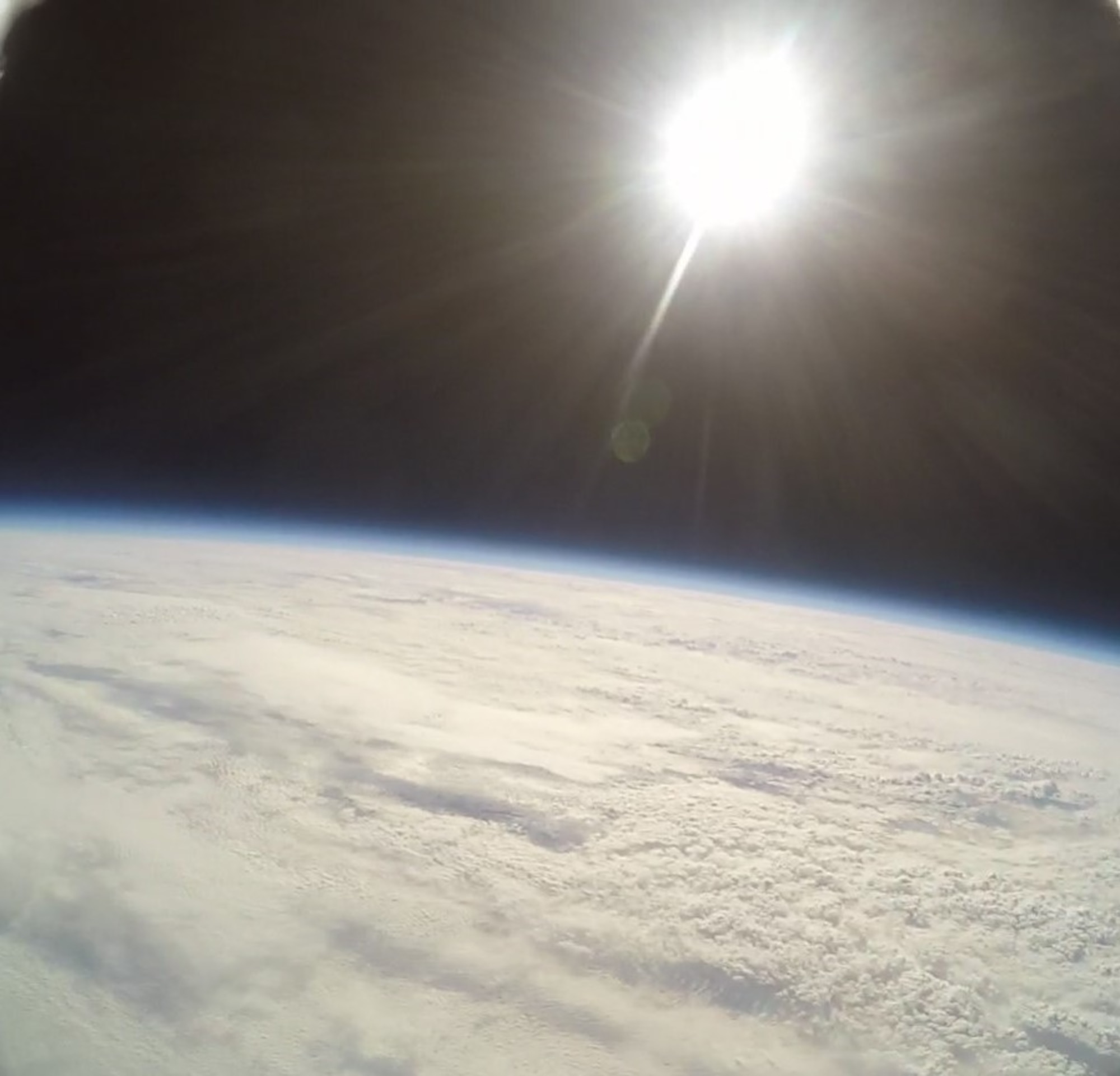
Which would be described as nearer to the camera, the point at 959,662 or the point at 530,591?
the point at 959,662

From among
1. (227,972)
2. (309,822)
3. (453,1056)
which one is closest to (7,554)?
(309,822)

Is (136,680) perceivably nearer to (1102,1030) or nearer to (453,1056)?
(453,1056)

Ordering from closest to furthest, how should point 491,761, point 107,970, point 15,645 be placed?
point 107,970, point 491,761, point 15,645

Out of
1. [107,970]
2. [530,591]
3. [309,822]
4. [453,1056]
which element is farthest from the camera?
[530,591]

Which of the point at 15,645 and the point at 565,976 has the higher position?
the point at 15,645

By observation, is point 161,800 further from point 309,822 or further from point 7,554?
point 7,554

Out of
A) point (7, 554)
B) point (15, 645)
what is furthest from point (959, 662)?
point (7, 554)

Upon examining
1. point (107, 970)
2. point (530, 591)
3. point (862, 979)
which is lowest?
point (107, 970)
